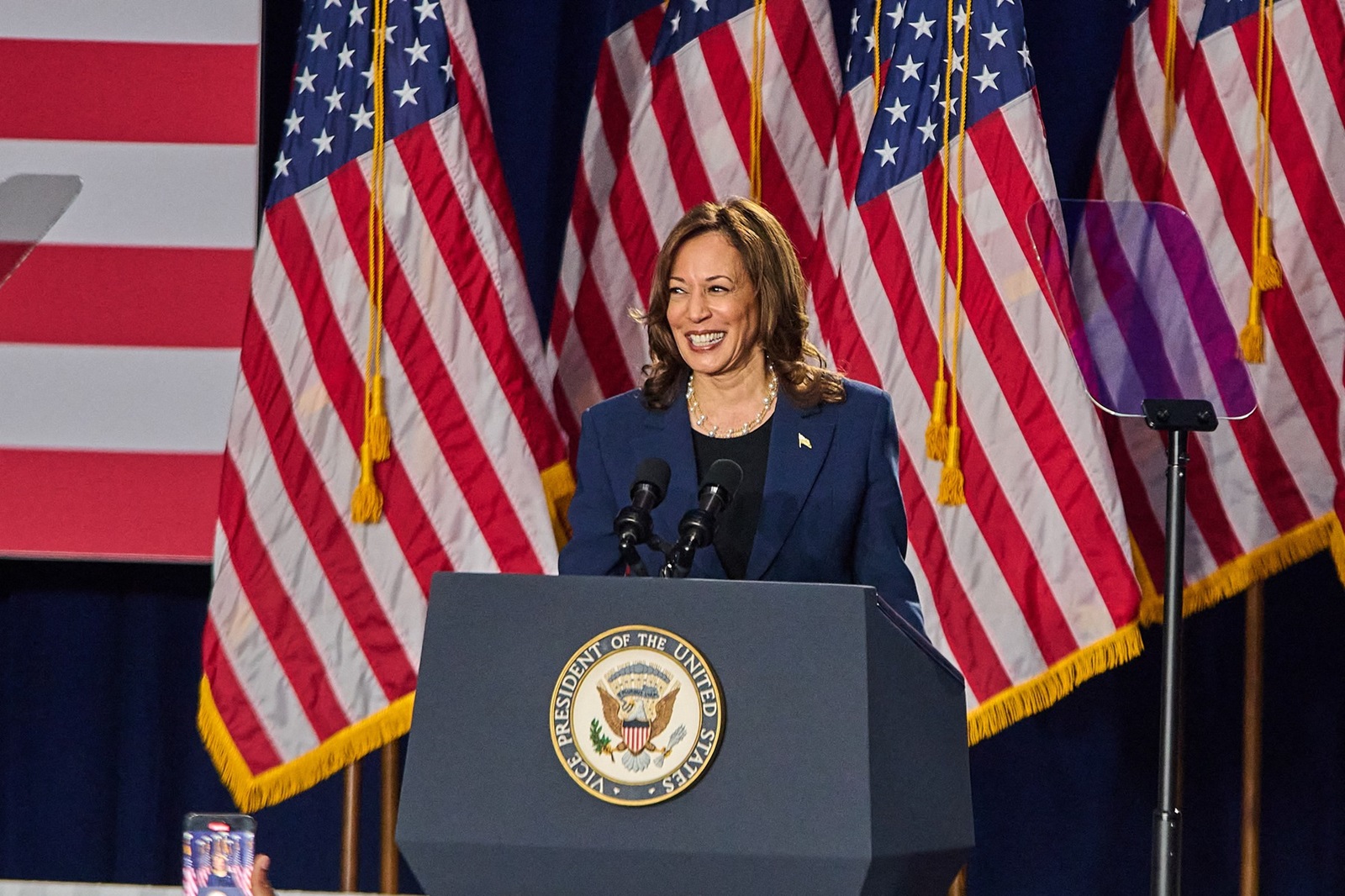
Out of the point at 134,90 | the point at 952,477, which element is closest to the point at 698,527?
the point at 952,477

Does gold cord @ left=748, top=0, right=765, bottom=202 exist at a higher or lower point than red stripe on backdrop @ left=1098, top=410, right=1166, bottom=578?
higher

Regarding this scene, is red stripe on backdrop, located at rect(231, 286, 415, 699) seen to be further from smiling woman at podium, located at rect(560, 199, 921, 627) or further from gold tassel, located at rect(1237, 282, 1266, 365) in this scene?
gold tassel, located at rect(1237, 282, 1266, 365)

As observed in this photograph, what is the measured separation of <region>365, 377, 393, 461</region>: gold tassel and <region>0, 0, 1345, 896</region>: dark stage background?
2.38ft

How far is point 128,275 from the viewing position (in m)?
3.51

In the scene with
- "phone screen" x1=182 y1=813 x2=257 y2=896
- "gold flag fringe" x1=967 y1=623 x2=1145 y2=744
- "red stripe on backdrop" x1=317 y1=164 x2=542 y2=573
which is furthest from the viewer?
"red stripe on backdrop" x1=317 y1=164 x2=542 y2=573

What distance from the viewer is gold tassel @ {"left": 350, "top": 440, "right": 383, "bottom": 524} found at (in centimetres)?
305

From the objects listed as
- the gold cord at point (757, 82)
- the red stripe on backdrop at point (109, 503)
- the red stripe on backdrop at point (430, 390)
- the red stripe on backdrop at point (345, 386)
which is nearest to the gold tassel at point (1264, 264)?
the gold cord at point (757, 82)

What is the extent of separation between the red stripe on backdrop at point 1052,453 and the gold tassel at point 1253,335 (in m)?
0.35

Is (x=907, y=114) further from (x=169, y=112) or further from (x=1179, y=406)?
(x=169, y=112)

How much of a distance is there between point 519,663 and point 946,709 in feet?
1.44

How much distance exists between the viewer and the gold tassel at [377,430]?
10.0 ft

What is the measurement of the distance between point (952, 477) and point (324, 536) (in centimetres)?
126

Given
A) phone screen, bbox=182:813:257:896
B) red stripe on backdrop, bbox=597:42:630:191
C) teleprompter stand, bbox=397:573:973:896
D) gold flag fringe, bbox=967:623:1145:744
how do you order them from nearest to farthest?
teleprompter stand, bbox=397:573:973:896, phone screen, bbox=182:813:257:896, gold flag fringe, bbox=967:623:1145:744, red stripe on backdrop, bbox=597:42:630:191

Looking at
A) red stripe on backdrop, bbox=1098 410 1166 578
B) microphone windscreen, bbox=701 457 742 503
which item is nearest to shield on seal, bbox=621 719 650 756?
microphone windscreen, bbox=701 457 742 503
